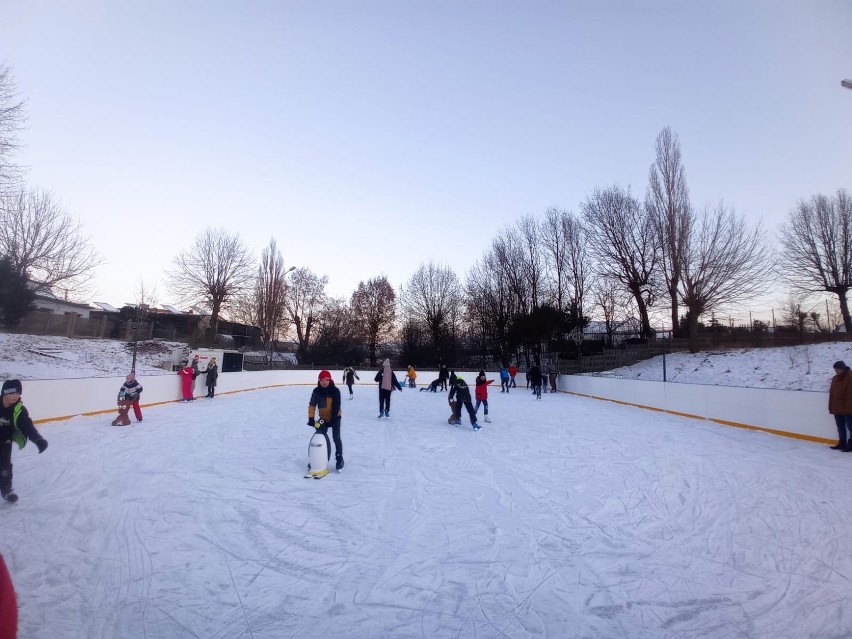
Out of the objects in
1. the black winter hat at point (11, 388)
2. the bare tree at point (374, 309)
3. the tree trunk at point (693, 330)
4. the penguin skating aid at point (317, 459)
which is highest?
the bare tree at point (374, 309)

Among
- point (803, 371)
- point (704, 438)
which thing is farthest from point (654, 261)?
point (704, 438)

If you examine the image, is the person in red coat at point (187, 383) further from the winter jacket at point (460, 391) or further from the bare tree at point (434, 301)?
the bare tree at point (434, 301)

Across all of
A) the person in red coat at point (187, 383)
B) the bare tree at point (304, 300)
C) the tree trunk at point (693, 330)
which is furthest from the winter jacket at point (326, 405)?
the bare tree at point (304, 300)

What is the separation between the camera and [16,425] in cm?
503

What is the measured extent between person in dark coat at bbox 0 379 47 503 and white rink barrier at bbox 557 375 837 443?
13988 millimetres

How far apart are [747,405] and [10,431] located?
1526cm

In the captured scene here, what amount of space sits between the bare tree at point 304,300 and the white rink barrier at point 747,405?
31.4 metres

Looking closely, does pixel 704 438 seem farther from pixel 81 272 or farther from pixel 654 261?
pixel 81 272

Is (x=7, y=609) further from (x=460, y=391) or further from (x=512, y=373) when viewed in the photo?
(x=512, y=373)

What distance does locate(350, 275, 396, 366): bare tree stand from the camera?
146ft

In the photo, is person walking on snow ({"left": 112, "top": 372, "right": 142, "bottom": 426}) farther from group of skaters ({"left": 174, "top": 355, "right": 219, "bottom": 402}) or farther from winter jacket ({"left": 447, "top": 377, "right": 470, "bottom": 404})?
winter jacket ({"left": 447, "top": 377, "right": 470, "bottom": 404})

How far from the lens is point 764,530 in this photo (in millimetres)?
4621

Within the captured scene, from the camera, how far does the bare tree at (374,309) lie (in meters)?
44.5

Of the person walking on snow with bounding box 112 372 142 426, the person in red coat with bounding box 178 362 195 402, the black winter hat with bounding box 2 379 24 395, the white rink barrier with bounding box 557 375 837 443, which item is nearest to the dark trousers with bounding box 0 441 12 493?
the black winter hat with bounding box 2 379 24 395
